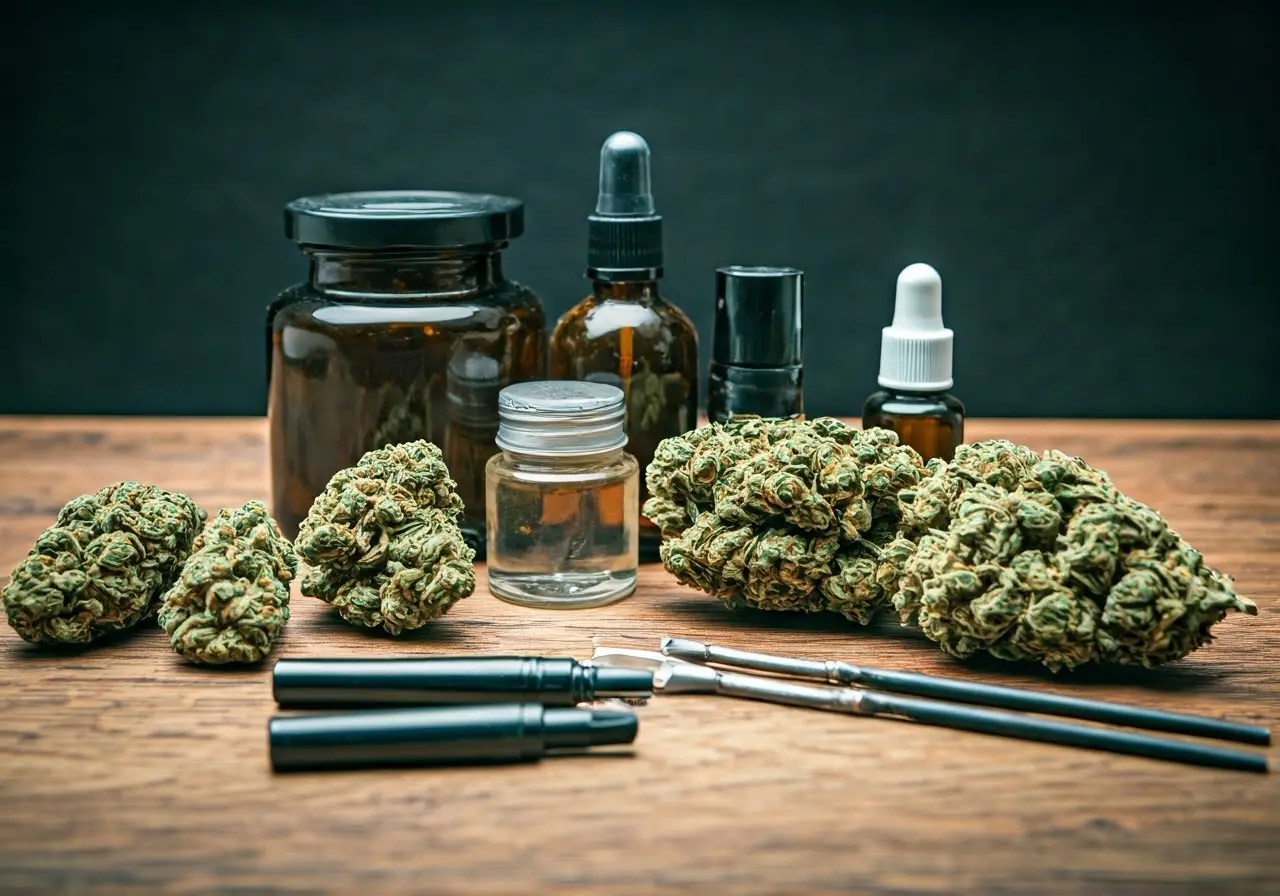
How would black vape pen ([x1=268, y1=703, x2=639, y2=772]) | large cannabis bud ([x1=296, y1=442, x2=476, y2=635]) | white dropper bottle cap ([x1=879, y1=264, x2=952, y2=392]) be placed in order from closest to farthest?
1. black vape pen ([x1=268, y1=703, x2=639, y2=772])
2. large cannabis bud ([x1=296, y1=442, x2=476, y2=635])
3. white dropper bottle cap ([x1=879, y1=264, x2=952, y2=392])

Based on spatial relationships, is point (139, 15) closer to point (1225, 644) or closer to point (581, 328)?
point (581, 328)

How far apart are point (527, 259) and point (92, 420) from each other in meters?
0.66

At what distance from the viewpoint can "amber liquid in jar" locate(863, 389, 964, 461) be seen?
4.01ft

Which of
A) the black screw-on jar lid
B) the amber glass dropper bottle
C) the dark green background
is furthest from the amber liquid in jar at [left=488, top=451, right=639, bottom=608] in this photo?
the dark green background

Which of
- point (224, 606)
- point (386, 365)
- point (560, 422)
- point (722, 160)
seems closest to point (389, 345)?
point (386, 365)

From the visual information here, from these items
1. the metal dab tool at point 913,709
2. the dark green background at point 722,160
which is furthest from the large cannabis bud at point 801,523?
the dark green background at point 722,160

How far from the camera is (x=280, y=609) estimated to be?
3.42 feet

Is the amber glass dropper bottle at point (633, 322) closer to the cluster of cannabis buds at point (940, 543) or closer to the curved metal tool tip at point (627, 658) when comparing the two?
the cluster of cannabis buds at point (940, 543)

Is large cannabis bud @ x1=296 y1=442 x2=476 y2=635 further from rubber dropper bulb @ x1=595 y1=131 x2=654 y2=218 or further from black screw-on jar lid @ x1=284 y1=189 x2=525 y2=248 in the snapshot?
rubber dropper bulb @ x1=595 y1=131 x2=654 y2=218

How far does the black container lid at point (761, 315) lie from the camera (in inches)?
48.8

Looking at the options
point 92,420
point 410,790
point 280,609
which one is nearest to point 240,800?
point 410,790

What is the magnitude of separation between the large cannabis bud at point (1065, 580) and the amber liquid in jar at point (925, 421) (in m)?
Answer: 0.20

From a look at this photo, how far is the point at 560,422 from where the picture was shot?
1147 millimetres

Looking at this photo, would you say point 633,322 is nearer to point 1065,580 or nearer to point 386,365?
point 386,365
